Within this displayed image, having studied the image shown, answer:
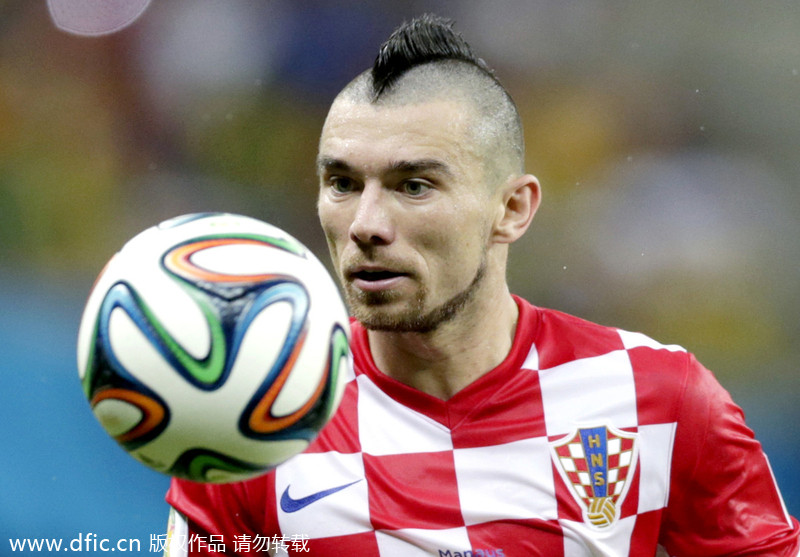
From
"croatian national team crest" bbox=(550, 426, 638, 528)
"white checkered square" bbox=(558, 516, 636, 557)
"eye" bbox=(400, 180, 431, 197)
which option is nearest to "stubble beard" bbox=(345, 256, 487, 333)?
"eye" bbox=(400, 180, 431, 197)

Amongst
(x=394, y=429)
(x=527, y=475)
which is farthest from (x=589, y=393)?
(x=394, y=429)

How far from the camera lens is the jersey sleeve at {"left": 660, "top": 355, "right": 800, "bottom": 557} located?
2354mm

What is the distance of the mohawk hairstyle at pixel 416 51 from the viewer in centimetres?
232

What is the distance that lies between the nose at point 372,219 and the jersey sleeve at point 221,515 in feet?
2.28

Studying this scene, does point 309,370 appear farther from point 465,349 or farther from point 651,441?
point 651,441

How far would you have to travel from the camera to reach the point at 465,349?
2.41m

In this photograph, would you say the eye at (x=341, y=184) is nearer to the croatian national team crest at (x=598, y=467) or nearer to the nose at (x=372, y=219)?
the nose at (x=372, y=219)

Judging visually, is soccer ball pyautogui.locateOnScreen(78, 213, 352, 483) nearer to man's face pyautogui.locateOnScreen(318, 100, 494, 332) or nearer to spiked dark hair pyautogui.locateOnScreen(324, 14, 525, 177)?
man's face pyautogui.locateOnScreen(318, 100, 494, 332)

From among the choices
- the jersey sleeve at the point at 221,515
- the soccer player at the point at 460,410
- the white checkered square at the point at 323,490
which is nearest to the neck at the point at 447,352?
the soccer player at the point at 460,410

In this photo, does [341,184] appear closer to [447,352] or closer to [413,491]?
[447,352]

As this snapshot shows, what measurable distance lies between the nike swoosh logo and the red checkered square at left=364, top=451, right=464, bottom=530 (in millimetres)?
86

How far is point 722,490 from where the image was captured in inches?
93.0

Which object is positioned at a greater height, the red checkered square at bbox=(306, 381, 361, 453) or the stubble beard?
the stubble beard

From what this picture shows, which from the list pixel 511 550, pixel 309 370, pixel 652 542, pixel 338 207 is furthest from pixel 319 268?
pixel 652 542
